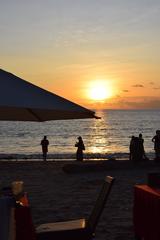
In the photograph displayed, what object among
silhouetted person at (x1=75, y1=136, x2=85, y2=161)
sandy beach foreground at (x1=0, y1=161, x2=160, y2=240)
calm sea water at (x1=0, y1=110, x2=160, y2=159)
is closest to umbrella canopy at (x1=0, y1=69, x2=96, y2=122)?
sandy beach foreground at (x1=0, y1=161, x2=160, y2=240)

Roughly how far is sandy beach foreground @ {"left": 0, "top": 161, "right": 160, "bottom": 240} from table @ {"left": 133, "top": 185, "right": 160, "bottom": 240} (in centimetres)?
58

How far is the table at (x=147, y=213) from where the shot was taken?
208 inches

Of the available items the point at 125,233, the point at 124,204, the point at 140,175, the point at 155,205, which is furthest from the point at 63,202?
the point at 140,175

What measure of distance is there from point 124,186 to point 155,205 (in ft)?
21.1

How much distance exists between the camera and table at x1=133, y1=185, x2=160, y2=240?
527cm

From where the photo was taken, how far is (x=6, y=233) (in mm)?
4012

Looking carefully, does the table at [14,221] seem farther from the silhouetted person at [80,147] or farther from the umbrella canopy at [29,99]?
the silhouetted person at [80,147]

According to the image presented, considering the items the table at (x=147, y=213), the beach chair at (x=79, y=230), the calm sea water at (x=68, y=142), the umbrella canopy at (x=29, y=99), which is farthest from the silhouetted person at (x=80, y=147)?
the umbrella canopy at (x=29, y=99)

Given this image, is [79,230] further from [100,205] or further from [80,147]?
[80,147]

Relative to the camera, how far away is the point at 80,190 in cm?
1095

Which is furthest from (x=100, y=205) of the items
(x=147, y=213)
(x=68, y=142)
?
(x=68, y=142)

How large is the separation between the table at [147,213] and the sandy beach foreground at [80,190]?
575mm

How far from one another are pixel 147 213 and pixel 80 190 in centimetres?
545

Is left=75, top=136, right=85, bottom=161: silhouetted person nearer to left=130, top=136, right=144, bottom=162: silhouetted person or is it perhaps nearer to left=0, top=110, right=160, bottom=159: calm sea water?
left=130, top=136, right=144, bottom=162: silhouetted person
